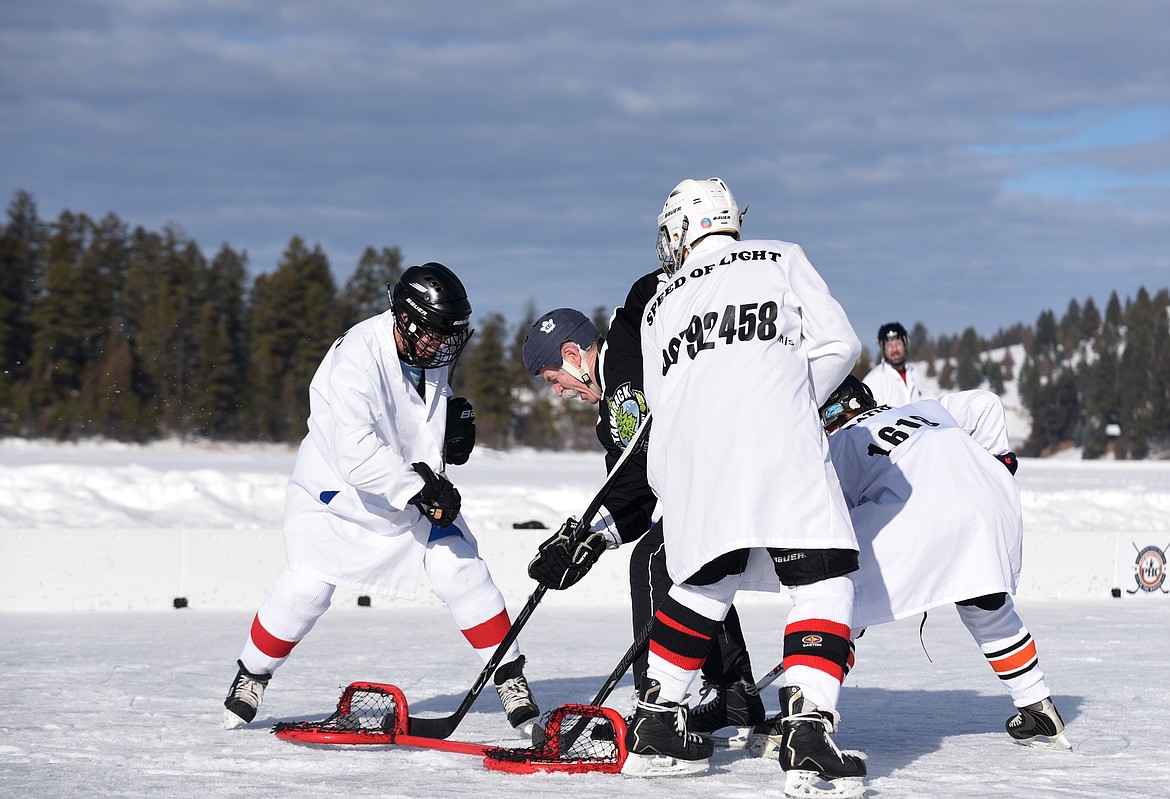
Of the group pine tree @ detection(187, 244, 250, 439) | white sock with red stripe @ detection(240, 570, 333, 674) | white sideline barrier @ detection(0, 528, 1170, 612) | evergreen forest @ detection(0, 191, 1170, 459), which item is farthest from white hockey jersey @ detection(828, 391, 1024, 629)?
pine tree @ detection(187, 244, 250, 439)

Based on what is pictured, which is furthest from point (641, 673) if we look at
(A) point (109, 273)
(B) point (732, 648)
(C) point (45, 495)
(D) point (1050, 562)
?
(A) point (109, 273)

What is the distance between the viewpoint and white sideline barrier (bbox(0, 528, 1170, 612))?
8008 mm

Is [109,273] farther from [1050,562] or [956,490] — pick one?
[956,490]

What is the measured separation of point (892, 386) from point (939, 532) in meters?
6.09

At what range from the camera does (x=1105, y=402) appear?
99.5 m

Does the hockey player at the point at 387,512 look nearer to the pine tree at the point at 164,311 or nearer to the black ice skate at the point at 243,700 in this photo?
the black ice skate at the point at 243,700

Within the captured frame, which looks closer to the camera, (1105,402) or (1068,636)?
(1068,636)

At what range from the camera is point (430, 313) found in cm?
399

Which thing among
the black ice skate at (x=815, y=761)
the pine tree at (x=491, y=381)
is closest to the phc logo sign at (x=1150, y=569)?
the black ice skate at (x=815, y=761)

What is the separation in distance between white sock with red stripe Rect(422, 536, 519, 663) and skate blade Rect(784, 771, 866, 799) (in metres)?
1.39

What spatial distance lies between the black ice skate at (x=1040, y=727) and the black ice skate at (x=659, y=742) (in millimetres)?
1068

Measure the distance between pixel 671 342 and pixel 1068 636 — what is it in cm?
498

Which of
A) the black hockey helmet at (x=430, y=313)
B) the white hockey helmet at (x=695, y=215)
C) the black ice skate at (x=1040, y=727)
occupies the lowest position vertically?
the black ice skate at (x=1040, y=727)

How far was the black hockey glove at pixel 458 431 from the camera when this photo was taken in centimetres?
428
